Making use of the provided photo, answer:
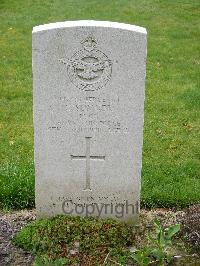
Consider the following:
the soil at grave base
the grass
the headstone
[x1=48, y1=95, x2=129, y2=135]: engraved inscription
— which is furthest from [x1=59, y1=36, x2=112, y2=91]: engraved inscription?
the soil at grave base

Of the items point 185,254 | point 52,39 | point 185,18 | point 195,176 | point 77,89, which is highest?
point 185,18

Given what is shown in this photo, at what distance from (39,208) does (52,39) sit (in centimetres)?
161

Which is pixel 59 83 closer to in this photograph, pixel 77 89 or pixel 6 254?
pixel 77 89

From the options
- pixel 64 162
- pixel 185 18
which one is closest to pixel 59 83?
pixel 64 162

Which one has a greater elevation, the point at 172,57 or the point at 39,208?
the point at 172,57

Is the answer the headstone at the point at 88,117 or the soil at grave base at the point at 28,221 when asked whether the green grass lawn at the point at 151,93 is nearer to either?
the soil at grave base at the point at 28,221

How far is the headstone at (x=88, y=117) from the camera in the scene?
4613 millimetres

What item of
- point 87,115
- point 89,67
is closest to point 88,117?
point 87,115

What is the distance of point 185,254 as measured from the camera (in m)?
4.94

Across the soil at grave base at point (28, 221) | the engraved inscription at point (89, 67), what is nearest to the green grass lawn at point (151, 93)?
the soil at grave base at point (28, 221)

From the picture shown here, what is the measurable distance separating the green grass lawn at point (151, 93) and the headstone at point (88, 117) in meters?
0.71

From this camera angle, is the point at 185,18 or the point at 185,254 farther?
the point at 185,18

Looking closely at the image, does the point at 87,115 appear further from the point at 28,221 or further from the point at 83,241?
the point at 28,221

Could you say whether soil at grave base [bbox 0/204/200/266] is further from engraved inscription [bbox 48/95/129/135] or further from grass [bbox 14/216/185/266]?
engraved inscription [bbox 48/95/129/135]
